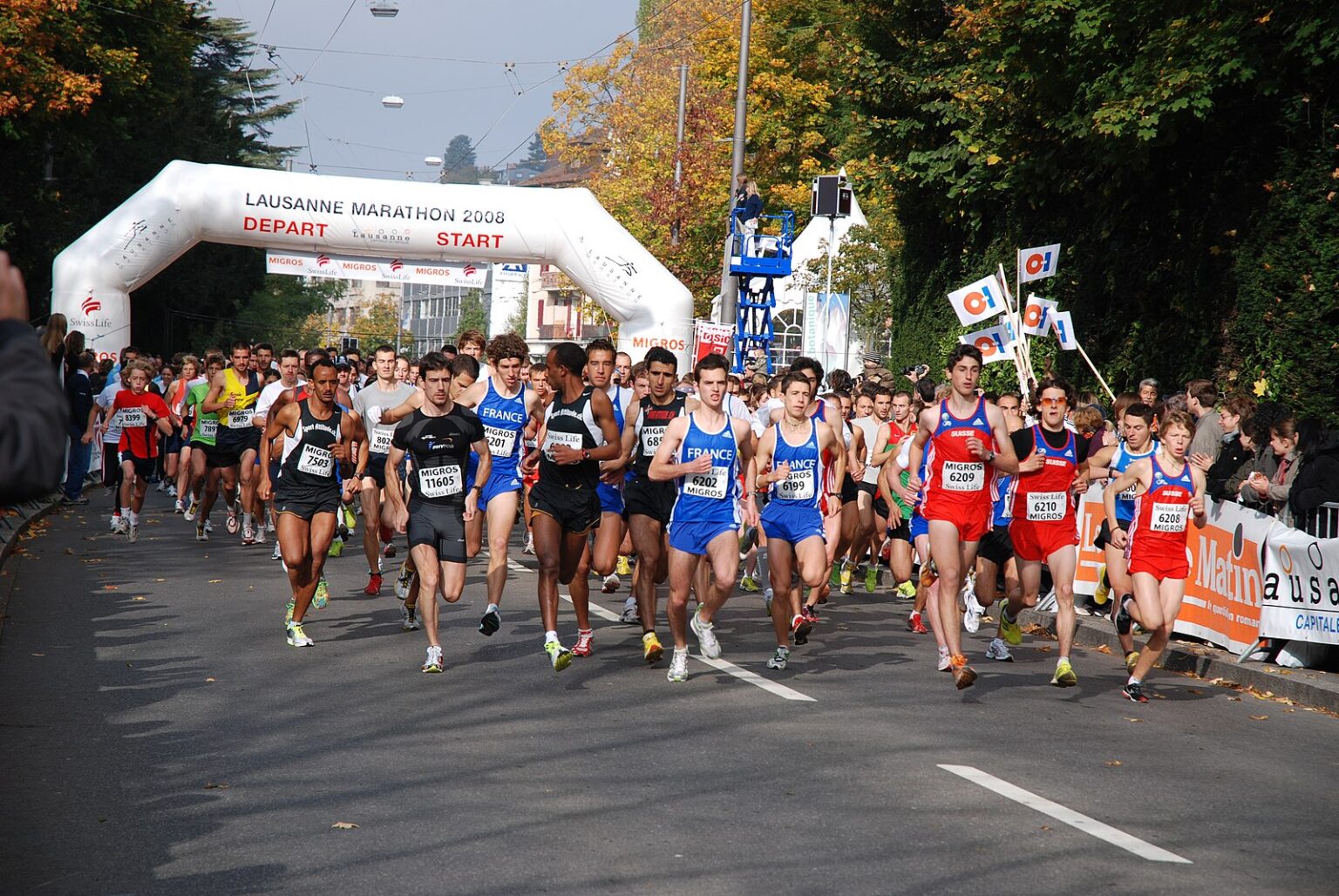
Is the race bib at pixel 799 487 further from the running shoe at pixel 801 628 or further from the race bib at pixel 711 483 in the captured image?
the running shoe at pixel 801 628

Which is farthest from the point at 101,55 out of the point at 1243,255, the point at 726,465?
the point at 726,465

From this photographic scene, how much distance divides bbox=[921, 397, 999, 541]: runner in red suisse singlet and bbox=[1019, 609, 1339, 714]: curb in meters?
2.53

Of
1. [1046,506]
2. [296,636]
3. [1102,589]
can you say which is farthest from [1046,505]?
[296,636]

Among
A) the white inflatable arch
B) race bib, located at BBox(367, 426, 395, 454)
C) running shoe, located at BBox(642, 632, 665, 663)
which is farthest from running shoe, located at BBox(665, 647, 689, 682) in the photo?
the white inflatable arch

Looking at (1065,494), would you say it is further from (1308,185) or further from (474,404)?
(1308,185)

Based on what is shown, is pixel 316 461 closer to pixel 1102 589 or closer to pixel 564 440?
pixel 564 440

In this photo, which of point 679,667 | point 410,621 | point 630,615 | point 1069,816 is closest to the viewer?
point 1069,816

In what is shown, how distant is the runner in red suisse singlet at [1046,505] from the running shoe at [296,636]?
4942 millimetres

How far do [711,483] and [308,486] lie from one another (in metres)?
3.05

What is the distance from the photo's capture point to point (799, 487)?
10461mm

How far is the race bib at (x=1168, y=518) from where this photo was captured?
10.1 metres

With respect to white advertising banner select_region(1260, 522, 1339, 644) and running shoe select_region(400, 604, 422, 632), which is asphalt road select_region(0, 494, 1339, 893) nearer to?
running shoe select_region(400, 604, 422, 632)

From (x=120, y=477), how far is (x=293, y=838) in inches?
548

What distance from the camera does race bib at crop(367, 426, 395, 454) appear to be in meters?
14.6
